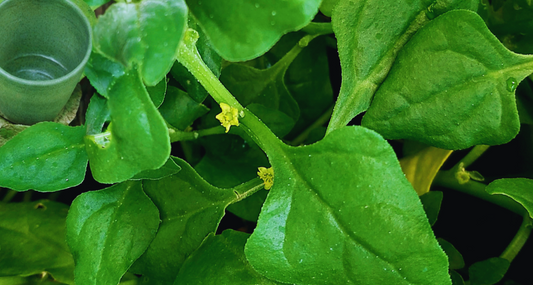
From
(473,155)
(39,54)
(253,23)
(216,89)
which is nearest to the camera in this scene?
(253,23)

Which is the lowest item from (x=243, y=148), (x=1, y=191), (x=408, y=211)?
(x=1, y=191)

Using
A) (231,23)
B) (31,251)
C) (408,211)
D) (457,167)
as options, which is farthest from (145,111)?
(457,167)

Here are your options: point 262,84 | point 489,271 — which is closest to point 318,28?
point 262,84

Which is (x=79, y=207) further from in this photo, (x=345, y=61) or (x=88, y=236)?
(x=345, y=61)

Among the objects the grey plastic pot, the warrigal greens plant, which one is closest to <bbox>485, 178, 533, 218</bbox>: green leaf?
the warrigal greens plant

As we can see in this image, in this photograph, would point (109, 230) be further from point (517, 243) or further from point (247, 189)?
point (517, 243)
